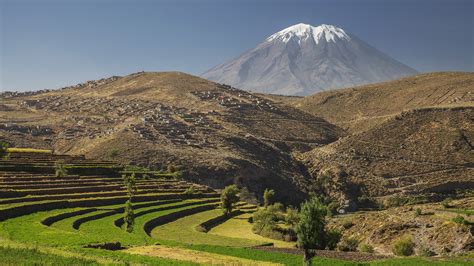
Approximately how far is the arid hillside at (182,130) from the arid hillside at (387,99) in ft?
32.0

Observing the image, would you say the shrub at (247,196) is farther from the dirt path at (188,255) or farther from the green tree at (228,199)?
the dirt path at (188,255)

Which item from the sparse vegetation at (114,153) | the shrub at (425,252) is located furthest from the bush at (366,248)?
the sparse vegetation at (114,153)

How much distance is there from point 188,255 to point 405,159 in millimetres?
78907

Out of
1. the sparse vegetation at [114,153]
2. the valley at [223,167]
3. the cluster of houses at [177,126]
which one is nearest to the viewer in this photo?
the valley at [223,167]

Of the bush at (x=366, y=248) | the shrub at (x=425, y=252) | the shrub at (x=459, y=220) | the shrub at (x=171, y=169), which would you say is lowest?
the bush at (x=366, y=248)

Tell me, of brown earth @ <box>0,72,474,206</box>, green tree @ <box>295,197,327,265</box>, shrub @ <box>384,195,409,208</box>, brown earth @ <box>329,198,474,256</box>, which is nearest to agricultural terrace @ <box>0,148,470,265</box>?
green tree @ <box>295,197,327,265</box>

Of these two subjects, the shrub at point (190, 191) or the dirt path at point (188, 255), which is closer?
the dirt path at point (188, 255)

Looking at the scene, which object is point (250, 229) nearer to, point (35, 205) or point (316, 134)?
point (35, 205)

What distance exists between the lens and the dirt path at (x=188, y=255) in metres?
28.8

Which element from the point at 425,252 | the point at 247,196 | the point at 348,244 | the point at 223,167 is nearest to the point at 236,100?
the point at 223,167

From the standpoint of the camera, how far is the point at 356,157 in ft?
335

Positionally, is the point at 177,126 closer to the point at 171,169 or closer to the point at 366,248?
the point at 171,169

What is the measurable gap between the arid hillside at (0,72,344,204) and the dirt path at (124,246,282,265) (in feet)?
183

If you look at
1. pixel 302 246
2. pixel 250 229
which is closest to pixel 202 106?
pixel 250 229
